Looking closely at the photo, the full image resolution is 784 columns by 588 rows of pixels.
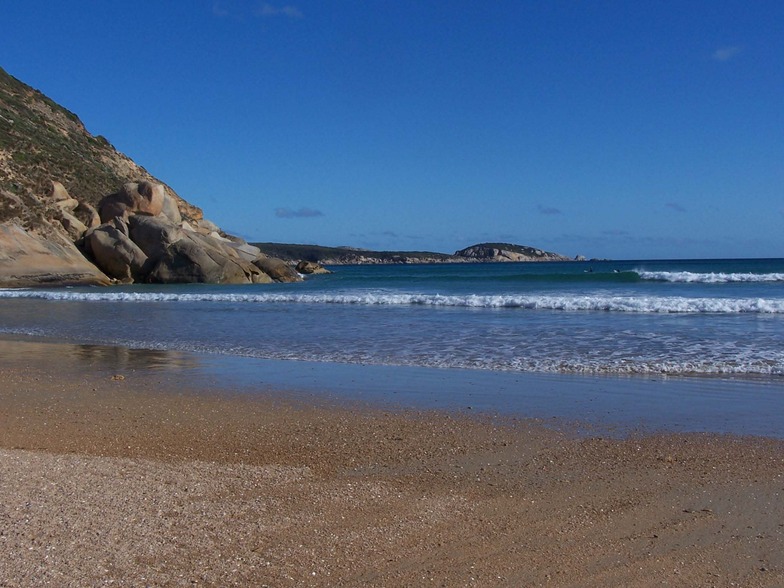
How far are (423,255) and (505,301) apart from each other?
523ft

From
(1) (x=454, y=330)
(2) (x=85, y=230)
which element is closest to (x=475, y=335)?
(1) (x=454, y=330)

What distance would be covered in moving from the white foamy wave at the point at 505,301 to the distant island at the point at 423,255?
12231 centimetres

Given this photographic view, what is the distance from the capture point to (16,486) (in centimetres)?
493

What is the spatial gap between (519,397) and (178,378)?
16.4 feet

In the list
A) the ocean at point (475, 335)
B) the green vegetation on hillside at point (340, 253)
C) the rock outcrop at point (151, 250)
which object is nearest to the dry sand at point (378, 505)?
the ocean at point (475, 335)

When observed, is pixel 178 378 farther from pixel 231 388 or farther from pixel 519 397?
pixel 519 397

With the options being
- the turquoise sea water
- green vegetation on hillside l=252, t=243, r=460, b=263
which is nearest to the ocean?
the turquoise sea water

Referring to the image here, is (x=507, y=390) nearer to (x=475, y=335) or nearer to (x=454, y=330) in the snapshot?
A: (x=475, y=335)

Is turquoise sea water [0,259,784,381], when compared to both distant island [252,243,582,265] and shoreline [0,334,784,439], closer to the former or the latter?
shoreline [0,334,784,439]

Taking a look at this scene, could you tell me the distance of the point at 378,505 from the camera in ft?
15.9

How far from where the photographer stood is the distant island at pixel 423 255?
164m

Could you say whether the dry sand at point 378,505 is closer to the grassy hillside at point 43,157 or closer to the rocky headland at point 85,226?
the rocky headland at point 85,226

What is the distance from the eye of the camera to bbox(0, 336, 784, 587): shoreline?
3.86 meters

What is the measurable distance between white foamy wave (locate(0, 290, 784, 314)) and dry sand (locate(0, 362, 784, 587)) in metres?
16.3
